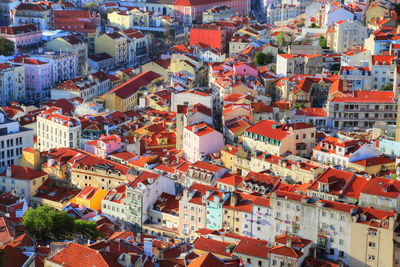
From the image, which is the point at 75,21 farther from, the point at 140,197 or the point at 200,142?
the point at 140,197

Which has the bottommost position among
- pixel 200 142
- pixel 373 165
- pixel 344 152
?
pixel 200 142

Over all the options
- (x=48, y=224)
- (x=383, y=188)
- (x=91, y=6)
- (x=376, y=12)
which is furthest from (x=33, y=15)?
(x=383, y=188)

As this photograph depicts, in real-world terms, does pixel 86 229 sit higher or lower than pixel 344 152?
lower

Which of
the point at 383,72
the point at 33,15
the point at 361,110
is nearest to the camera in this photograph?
the point at 361,110

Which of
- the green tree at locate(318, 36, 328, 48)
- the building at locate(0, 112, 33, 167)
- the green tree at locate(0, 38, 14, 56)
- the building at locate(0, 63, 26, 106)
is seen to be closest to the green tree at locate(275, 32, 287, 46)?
the green tree at locate(318, 36, 328, 48)

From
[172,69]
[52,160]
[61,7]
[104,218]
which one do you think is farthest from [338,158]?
[61,7]

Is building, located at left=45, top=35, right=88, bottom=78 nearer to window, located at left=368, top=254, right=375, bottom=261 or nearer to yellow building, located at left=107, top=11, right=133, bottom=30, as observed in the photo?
yellow building, located at left=107, top=11, right=133, bottom=30
